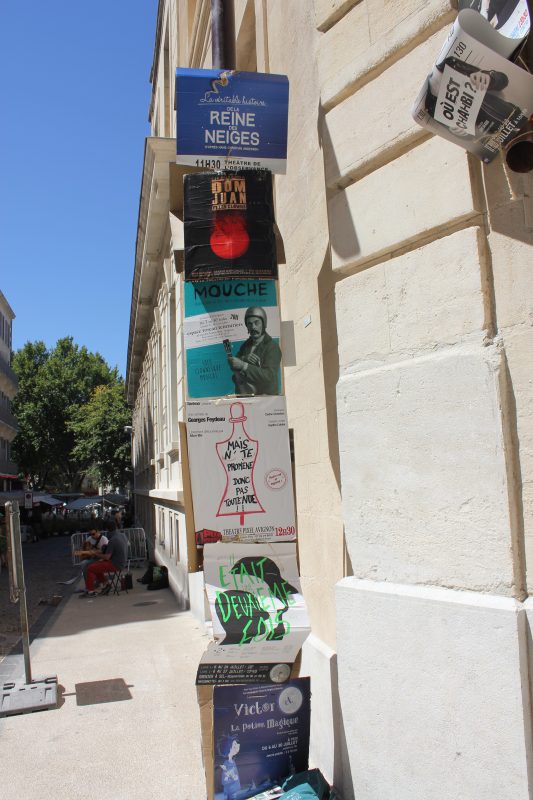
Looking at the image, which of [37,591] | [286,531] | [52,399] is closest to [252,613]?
[286,531]

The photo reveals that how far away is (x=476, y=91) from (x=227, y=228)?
181 centimetres

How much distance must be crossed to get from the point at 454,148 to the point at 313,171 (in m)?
1.81

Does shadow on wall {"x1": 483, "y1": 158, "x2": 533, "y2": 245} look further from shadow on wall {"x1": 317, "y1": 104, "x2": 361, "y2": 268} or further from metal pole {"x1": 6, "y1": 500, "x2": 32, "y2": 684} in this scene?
metal pole {"x1": 6, "y1": 500, "x2": 32, "y2": 684}

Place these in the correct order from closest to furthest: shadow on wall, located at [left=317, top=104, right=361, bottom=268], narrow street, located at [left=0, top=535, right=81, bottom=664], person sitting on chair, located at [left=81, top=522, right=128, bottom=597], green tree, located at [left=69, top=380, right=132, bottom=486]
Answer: shadow on wall, located at [left=317, top=104, right=361, bottom=268]
narrow street, located at [left=0, top=535, right=81, bottom=664]
person sitting on chair, located at [left=81, top=522, right=128, bottom=597]
green tree, located at [left=69, top=380, right=132, bottom=486]

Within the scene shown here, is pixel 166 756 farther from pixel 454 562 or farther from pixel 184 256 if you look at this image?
pixel 184 256

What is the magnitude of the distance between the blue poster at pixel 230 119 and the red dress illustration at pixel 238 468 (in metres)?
1.60

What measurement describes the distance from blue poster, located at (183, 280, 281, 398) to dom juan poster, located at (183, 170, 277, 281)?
94 mm

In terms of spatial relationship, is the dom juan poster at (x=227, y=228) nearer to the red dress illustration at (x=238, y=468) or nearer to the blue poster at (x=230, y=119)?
the blue poster at (x=230, y=119)

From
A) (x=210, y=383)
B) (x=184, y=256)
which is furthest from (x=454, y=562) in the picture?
(x=184, y=256)

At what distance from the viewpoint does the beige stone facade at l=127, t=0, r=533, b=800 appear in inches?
112

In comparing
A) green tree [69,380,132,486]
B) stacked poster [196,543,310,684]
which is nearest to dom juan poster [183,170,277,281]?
stacked poster [196,543,310,684]

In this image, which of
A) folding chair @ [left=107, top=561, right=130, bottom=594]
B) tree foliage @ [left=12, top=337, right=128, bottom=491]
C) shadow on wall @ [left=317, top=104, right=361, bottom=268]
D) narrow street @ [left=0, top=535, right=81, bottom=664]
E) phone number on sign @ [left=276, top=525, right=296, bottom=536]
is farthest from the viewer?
tree foliage @ [left=12, top=337, right=128, bottom=491]

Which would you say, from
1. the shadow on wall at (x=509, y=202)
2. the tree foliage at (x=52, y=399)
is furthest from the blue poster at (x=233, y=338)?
the tree foliage at (x=52, y=399)

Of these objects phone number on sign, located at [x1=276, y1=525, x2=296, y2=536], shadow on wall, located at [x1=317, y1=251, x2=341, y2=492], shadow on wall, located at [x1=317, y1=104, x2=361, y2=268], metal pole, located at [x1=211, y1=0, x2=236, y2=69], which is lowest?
phone number on sign, located at [x1=276, y1=525, x2=296, y2=536]
